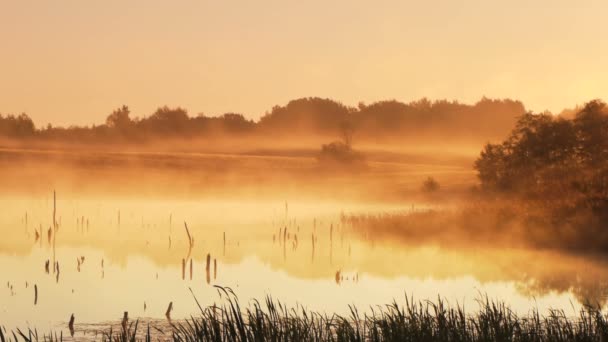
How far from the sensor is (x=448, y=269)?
40156 millimetres

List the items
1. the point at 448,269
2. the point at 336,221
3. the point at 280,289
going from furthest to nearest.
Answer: the point at 336,221 → the point at 448,269 → the point at 280,289

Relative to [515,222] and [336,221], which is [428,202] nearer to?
[336,221]

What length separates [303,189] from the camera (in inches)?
4648

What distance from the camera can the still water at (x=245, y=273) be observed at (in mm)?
27906

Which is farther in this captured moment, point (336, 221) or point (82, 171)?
point (82, 171)

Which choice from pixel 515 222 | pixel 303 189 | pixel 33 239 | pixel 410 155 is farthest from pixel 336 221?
pixel 410 155

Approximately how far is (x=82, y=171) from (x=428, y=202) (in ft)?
207

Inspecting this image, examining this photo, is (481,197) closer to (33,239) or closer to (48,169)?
(33,239)

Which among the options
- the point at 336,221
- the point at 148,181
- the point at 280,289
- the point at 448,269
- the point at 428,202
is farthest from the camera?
the point at 148,181

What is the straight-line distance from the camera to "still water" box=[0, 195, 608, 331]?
27.9 m

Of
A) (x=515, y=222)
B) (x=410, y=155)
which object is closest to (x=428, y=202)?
(x=515, y=222)

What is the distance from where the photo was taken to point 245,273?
123 ft

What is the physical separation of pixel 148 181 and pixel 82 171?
36.7 feet

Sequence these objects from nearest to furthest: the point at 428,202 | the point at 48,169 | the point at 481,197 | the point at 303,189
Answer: the point at 481,197, the point at 428,202, the point at 303,189, the point at 48,169
